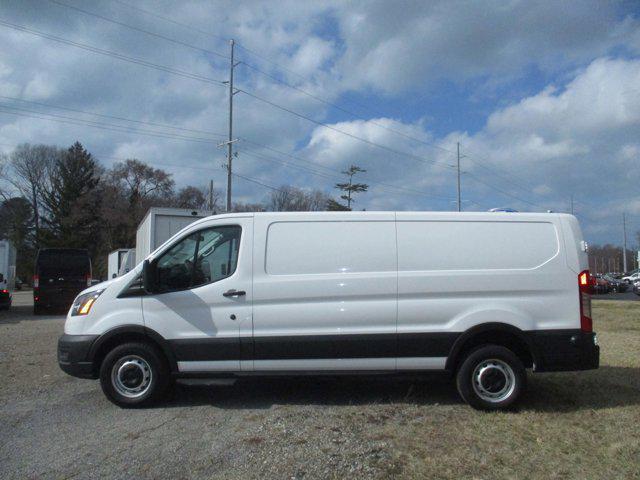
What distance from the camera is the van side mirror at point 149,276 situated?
596 centimetres

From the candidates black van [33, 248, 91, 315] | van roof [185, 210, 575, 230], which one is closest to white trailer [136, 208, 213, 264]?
van roof [185, 210, 575, 230]

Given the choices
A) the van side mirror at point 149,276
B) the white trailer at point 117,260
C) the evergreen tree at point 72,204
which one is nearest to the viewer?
the van side mirror at point 149,276

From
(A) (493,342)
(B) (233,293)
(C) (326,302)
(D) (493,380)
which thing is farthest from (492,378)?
(B) (233,293)

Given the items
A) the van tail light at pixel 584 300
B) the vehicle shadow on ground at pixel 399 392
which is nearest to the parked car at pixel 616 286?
the vehicle shadow on ground at pixel 399 392

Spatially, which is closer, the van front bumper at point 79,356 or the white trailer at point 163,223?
the van front bumper at point 79,356

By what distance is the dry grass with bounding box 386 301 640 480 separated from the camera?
171 inches

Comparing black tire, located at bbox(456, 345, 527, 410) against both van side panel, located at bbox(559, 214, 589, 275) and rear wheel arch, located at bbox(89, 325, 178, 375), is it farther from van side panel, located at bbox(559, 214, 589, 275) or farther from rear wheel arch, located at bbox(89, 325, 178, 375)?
rear wheel arch, located at bbox(89, 325, 178, 375)

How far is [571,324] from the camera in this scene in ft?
19.3

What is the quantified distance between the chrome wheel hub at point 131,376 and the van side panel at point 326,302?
129 centimetres

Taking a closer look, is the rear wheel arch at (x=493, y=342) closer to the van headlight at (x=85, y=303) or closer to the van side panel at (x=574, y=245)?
the van side panel at (x=574, y=245)

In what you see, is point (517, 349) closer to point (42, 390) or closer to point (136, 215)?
point (42, 390)

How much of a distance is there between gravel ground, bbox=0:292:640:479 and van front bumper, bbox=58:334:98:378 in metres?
0.47

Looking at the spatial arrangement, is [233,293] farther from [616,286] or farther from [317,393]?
[616,286]

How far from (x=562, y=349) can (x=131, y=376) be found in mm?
4768
